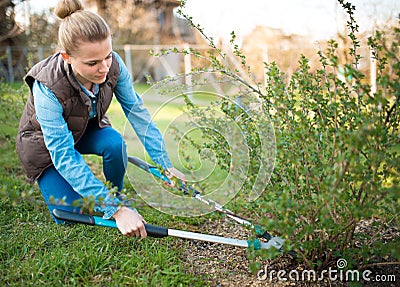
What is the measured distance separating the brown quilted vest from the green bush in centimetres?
74

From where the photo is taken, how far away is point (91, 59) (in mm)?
2254

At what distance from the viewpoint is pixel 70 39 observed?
2234 millimetres

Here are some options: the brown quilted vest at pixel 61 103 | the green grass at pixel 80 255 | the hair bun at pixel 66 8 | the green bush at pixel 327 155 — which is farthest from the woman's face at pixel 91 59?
the green grass at pixel 80 255

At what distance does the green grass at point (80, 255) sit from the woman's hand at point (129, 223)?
170 millimetres

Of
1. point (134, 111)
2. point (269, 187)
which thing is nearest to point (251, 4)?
point (134, 111)

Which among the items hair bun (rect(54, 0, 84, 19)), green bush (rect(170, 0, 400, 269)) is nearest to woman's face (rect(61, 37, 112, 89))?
hair bun (rect(54, 0, 84, 19))

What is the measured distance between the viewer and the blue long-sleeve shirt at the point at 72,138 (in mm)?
2168

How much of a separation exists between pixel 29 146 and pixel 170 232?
1.19 m

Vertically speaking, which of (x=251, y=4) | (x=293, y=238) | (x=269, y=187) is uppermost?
(x=251, y=4)

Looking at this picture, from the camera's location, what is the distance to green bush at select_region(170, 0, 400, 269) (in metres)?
1.61

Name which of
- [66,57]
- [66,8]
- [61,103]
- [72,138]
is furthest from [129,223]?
[66,8]

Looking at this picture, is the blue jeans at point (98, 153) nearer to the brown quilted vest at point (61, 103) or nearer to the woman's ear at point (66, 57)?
the brown quilted vest at point (61, 103)

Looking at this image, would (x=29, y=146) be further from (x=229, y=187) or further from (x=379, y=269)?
(x=379, y=269)

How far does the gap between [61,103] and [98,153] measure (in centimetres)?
59
